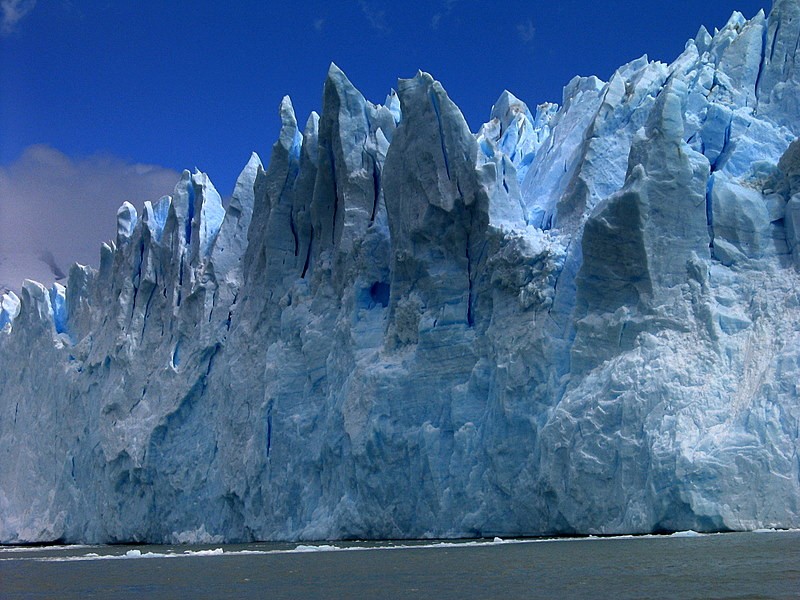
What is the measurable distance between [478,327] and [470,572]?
352 inches

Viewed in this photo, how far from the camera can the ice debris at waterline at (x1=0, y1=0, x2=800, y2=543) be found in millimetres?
17094

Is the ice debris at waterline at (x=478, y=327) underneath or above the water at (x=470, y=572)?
above

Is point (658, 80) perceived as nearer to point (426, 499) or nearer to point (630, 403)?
point (630, 403)

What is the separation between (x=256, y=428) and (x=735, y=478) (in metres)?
11.9

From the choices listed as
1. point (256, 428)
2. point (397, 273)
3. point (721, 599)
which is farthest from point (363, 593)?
point (256, 428)

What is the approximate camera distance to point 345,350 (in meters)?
22.7

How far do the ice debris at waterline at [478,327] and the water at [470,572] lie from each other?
5.50 feet

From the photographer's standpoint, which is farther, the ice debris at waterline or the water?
the ice debris at waterline

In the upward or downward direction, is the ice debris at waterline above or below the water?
above

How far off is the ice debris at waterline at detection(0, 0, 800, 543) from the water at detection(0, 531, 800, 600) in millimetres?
1677

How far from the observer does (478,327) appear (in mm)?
20484

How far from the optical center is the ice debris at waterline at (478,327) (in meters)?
17.1

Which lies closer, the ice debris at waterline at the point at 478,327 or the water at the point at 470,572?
the water at the point at 470,572

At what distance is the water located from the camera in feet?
31.7
